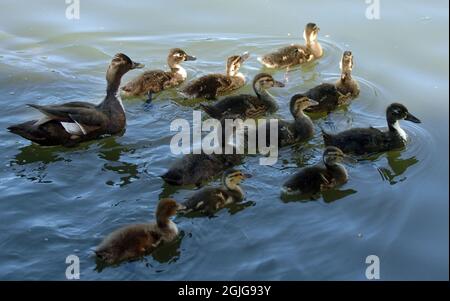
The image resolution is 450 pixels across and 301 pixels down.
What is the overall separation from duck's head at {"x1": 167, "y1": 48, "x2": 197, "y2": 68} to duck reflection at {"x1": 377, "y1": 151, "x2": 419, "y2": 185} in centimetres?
276

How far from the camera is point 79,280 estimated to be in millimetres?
5449

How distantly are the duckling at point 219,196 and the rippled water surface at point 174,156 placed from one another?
0.28 feet

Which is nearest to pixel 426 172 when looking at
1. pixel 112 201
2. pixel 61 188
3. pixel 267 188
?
pixel 267 188

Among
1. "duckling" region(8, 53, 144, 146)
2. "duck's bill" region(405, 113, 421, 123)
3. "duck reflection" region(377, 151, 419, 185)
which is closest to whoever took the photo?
"duck reflection" region(377, 151, 419, 185)

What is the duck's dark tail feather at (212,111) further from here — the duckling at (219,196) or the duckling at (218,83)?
the duckling at (219,196)

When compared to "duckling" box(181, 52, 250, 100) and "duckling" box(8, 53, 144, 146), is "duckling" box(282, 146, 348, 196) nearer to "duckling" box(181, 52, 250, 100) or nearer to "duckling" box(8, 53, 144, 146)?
"duckling" box(181, 52, 250, 100)

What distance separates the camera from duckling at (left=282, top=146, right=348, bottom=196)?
6461mm

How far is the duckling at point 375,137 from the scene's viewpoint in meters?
7.16

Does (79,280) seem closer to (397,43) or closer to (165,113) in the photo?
(165,113)

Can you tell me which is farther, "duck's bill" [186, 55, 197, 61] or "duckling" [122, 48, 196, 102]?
"duck's bill" [186, 55, 197, 61]

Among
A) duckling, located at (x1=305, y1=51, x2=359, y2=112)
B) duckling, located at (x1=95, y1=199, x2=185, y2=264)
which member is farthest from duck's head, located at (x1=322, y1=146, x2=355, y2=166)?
duckling, located at (x1=95, y1=199, x2=185, y2=264)

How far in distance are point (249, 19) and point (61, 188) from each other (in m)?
4.43

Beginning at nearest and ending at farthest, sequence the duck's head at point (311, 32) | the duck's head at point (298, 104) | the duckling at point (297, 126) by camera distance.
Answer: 1. the duckling at point (297, 126)
2. the duck's head at point (298, 104)
3. the duck's head at point (311, 32)

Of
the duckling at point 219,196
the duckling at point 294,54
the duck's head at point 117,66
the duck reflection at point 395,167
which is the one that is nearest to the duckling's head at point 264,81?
the duckling at point 294,54
